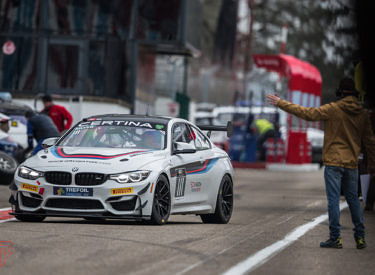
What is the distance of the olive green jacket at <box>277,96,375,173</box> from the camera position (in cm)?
1123

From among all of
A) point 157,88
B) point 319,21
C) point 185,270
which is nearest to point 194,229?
point 185,270

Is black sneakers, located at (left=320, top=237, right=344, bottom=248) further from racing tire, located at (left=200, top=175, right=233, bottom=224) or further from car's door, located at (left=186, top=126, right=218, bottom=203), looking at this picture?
racing tire, located at (left=200, top=175, right=233, bottom=224)

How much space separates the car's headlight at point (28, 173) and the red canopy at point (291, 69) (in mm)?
25612

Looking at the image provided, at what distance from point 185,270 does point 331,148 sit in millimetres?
3016

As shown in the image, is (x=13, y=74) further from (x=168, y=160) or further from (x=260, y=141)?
(x=168, y=160)

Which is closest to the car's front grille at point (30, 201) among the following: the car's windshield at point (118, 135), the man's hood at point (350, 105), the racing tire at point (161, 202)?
the car's windshield at point (118, 135)

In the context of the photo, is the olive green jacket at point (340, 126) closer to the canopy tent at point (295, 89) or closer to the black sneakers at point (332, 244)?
the black sneakers at point (332, 244)

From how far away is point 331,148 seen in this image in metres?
11.3

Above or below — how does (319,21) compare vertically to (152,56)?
above

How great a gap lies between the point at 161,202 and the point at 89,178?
98 centimetres

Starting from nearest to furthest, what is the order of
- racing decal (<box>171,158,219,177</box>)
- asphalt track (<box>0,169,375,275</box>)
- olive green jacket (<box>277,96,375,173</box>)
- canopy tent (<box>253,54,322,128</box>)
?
asphalt track (<box>0,169,375,275</box>) → olive green jacket (<box>277,96,375,173</box>) → racing decal (<box>171,158,219,177</box>) → canopy tent (<box>253,54,322,128</box>)

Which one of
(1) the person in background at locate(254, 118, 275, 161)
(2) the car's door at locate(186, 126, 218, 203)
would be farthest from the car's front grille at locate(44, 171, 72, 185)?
(1) the person in background at locate(254, 118, 275, 161)

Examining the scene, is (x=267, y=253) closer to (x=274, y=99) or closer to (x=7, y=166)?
(x=274, y=99)

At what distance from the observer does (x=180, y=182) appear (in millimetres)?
13367
